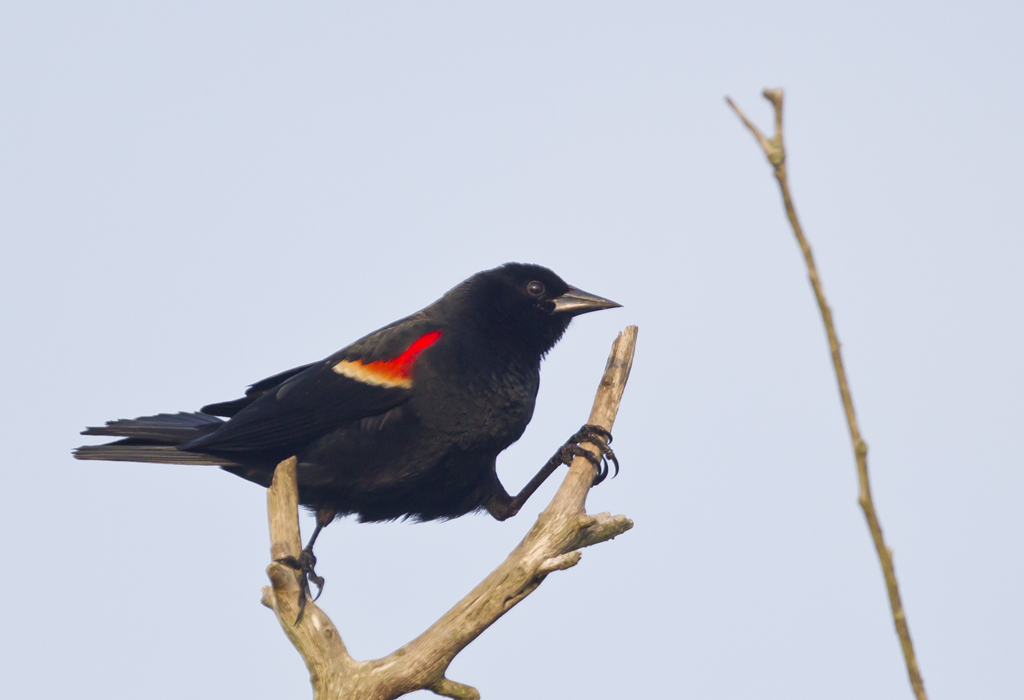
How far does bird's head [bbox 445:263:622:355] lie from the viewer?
554cm

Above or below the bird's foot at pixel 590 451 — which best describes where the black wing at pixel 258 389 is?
above

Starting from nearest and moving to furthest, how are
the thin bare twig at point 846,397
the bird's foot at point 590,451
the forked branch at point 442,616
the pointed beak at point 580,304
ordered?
the thin bare twig at point 846,397, the forked branch at point 442,616, the bird's foot at point 590,451, the pointed beak at point 580,304

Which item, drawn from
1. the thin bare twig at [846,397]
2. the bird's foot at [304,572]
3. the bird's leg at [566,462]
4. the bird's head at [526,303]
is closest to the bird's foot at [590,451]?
the bird's leg at [566,462]

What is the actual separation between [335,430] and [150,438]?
1.27 meters

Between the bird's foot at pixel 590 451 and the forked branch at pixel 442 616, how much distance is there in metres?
0.40

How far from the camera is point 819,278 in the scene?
4.40 feet

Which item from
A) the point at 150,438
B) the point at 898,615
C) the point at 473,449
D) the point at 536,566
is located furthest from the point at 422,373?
the point at 898,615

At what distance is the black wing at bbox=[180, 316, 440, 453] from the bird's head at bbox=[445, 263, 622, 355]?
379 mm

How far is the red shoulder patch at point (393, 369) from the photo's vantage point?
16.6ft

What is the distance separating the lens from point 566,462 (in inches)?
203

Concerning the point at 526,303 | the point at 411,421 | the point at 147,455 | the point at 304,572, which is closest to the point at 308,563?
the point at 304,572

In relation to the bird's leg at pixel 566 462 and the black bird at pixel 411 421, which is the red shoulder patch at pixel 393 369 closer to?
the black bird at pixel 411 421

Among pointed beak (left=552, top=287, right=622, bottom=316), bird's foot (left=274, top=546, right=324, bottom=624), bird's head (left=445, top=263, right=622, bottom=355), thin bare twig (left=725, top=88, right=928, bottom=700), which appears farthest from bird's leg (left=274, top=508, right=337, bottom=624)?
thin bare twig (left=725, top=88, right=928, bottom=700)

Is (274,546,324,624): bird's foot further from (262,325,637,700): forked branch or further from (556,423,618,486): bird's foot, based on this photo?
(556,423,618,486): bird's foot
